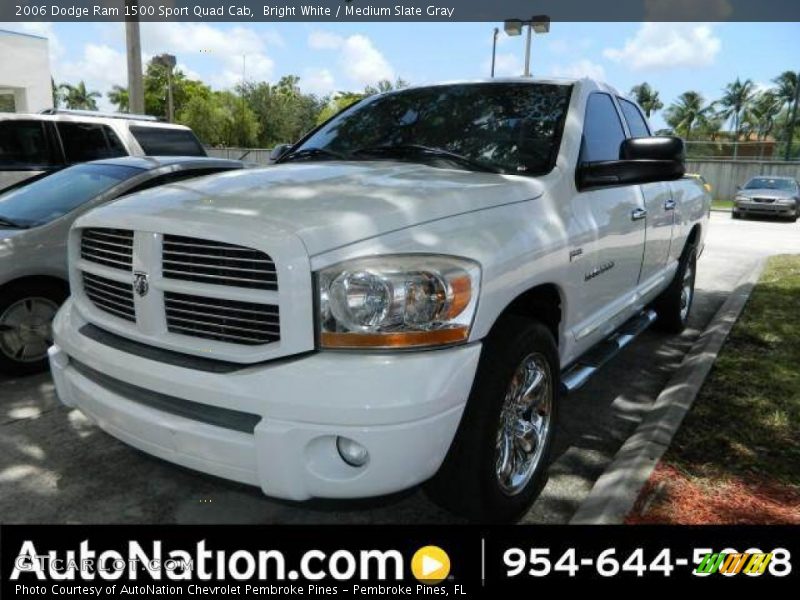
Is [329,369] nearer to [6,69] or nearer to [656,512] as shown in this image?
[656,512]

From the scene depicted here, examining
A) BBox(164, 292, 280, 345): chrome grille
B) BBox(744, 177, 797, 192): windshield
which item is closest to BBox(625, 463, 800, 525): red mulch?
BBox(164, 292, 280, 345): chrome grille

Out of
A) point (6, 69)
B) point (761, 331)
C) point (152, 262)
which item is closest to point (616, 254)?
point (152, 262)

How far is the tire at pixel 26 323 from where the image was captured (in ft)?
14.6

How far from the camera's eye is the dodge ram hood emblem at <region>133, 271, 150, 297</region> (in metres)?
2.43

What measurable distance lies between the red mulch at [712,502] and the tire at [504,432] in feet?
1.54

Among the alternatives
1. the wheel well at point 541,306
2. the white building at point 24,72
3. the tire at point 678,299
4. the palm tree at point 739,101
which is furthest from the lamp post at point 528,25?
the palm tree at point 739,101

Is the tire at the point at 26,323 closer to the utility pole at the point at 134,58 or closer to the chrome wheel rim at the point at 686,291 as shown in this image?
the chrome wheel rim at the point at 686,291

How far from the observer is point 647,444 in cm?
343

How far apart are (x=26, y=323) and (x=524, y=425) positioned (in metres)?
3.52

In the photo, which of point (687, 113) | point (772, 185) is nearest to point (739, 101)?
point (687, 113)

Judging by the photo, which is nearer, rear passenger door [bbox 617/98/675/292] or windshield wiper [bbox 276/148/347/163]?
windshield wiper [bbox 276/148/347/163]

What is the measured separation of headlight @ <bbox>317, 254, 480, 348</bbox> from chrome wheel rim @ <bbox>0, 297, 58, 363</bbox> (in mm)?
3139

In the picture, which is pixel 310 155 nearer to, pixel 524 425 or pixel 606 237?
pixel 606 237

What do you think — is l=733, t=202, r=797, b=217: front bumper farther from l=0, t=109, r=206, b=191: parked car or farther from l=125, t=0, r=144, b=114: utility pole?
l=0, t=109, r=206, b=191: parked car
